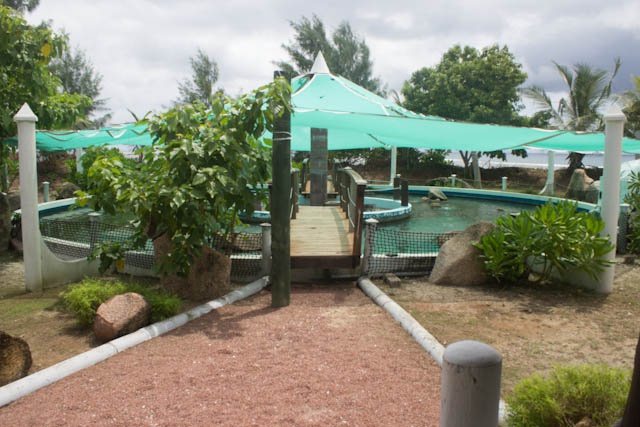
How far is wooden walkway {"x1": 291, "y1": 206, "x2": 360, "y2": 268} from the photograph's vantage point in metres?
6.10

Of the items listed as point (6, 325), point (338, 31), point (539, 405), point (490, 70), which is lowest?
point (6, 325)

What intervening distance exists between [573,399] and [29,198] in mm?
5496

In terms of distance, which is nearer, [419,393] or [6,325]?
[419,393]

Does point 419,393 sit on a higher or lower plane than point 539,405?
lower

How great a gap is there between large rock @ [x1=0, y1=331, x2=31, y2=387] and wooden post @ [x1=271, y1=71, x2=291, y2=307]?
2.25 meters

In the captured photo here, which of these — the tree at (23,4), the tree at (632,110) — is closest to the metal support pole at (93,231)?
the tree at (632,110)

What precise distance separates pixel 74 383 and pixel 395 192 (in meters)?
12.0

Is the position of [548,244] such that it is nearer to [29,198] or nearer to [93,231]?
[93,231]

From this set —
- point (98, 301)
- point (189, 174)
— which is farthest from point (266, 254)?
point (98, 301)

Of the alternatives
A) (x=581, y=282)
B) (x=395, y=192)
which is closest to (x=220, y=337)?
(x=581, y=282)

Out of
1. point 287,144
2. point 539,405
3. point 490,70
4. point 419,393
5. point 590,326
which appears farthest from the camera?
point 490,70

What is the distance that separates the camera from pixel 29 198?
5723mm

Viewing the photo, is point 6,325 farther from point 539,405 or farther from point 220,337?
point 539,405

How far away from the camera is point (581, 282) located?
5.82 metres
